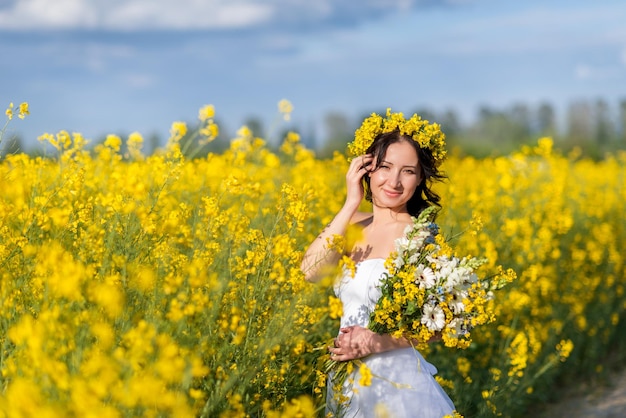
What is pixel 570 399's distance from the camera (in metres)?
5.79

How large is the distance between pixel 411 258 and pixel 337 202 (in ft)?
7.87

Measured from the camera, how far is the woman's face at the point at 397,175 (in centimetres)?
313

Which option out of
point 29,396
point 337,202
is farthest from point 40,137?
point 29,396

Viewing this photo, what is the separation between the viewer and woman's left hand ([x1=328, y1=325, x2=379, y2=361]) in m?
2.88

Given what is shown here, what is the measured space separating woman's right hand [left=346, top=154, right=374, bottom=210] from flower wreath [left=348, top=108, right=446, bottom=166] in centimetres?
9

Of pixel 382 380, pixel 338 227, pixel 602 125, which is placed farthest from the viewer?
pixel 602 125

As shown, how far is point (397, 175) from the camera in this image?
3.13 meters

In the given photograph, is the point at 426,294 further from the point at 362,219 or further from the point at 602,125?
the point at 602,125

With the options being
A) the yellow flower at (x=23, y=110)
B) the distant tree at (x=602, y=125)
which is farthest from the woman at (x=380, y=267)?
the distant tree at (x=602, y=125)

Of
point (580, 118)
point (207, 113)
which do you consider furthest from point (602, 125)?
point (207, 113)

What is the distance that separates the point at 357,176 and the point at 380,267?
0.37m

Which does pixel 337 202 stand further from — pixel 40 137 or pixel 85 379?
pixel 85 379

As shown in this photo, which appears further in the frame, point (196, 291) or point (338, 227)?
point (338, 227)

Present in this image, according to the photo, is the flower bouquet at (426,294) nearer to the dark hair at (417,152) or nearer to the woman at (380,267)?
the woman at (380,267)
